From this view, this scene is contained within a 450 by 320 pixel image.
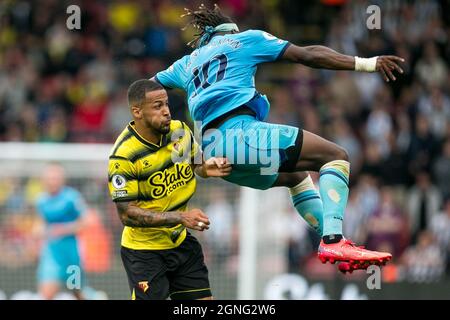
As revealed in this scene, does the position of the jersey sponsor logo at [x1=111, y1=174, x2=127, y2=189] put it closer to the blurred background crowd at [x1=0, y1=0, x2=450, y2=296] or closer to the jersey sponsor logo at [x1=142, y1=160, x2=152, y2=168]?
the jersey sponsor logo at [x1=142, y1=160, x2=152, y2=168]

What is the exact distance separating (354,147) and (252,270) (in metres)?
3.67

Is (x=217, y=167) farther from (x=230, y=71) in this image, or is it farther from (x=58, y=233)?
(x=58, y=233)

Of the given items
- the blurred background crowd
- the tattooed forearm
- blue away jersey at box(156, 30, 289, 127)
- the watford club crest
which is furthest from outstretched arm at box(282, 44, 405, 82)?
the blurred background crowd

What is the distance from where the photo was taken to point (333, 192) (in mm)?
8336

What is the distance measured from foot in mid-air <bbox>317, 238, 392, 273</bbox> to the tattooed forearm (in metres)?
1.17

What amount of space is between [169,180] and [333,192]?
1359 millimetres

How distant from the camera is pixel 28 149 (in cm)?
1438

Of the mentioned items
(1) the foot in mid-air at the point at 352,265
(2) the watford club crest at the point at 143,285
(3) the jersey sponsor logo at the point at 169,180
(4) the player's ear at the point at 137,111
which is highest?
(4) the player's ear at the point at 137,111

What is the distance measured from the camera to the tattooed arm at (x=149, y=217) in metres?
8.24

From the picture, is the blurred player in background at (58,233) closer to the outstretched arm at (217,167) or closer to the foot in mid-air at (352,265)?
the outstretched arm at (217,167)

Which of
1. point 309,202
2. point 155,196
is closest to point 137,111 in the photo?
point 155,196

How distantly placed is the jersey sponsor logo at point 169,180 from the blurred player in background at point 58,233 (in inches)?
164

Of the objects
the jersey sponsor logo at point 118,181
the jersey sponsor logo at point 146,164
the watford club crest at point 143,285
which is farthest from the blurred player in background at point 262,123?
the watford club crest at point 143,285
